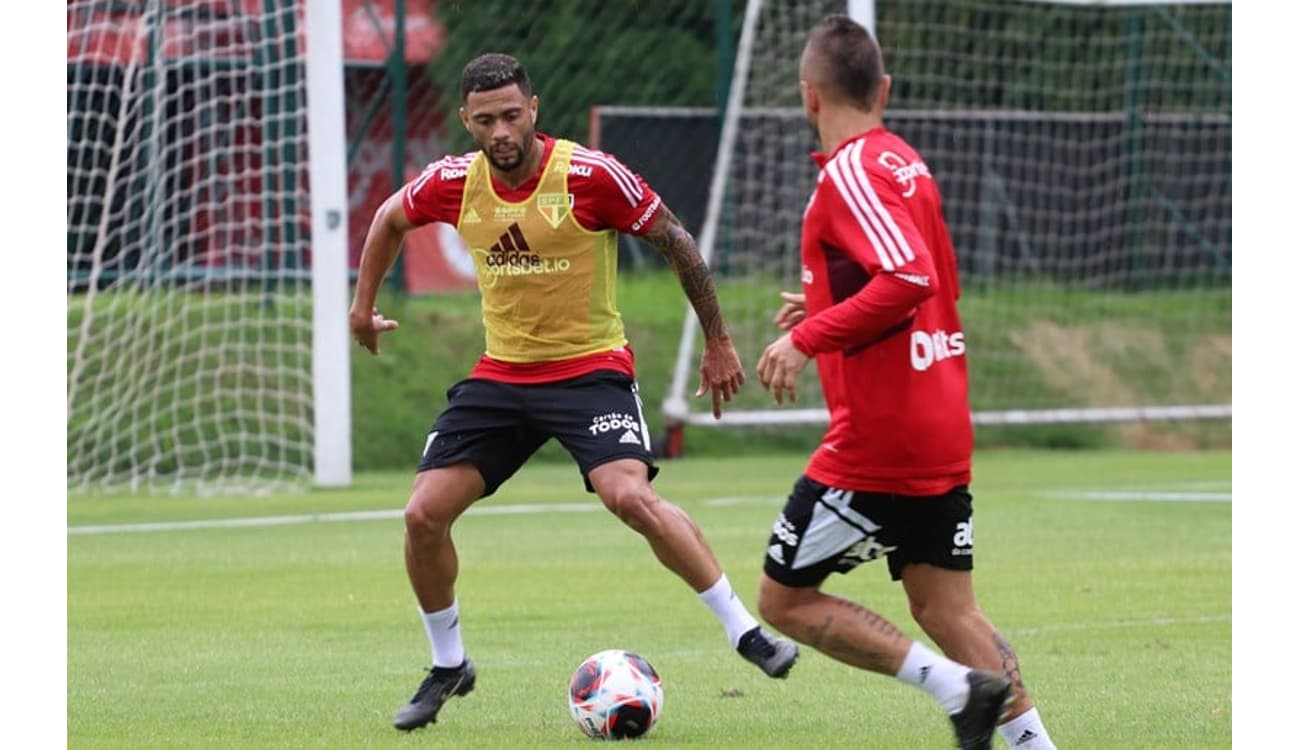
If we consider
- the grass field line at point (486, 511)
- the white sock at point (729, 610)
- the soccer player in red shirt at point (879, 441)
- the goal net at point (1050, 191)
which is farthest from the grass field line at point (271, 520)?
the soccer player in red shirt at point (879, 441)

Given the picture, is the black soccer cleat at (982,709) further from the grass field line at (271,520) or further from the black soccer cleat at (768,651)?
the grass field line at (271,520)

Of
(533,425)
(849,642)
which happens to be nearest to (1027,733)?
(849,642)

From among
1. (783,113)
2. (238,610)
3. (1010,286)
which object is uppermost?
(783,113)

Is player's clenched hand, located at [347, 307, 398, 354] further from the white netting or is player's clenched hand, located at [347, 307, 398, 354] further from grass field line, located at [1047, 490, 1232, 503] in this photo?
grass field line, located at [1047, 490, 1232, 503]

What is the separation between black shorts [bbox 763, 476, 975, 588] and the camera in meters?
6.15

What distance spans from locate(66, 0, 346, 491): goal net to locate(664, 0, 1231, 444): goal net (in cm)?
419

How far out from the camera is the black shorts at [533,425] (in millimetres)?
7605

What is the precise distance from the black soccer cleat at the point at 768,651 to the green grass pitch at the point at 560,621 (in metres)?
0.21

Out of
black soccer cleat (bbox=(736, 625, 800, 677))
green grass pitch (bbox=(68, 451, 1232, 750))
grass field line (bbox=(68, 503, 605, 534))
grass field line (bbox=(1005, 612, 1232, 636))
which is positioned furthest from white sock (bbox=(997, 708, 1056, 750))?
grass field line (bbox=(68, 503, 605, 534))

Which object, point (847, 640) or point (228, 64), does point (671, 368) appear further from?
point (847, 640)

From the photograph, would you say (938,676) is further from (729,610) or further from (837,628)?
(729,610)

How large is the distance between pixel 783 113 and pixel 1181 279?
18.4 feet

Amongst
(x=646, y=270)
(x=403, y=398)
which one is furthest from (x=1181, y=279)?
(x=403, y=398)
